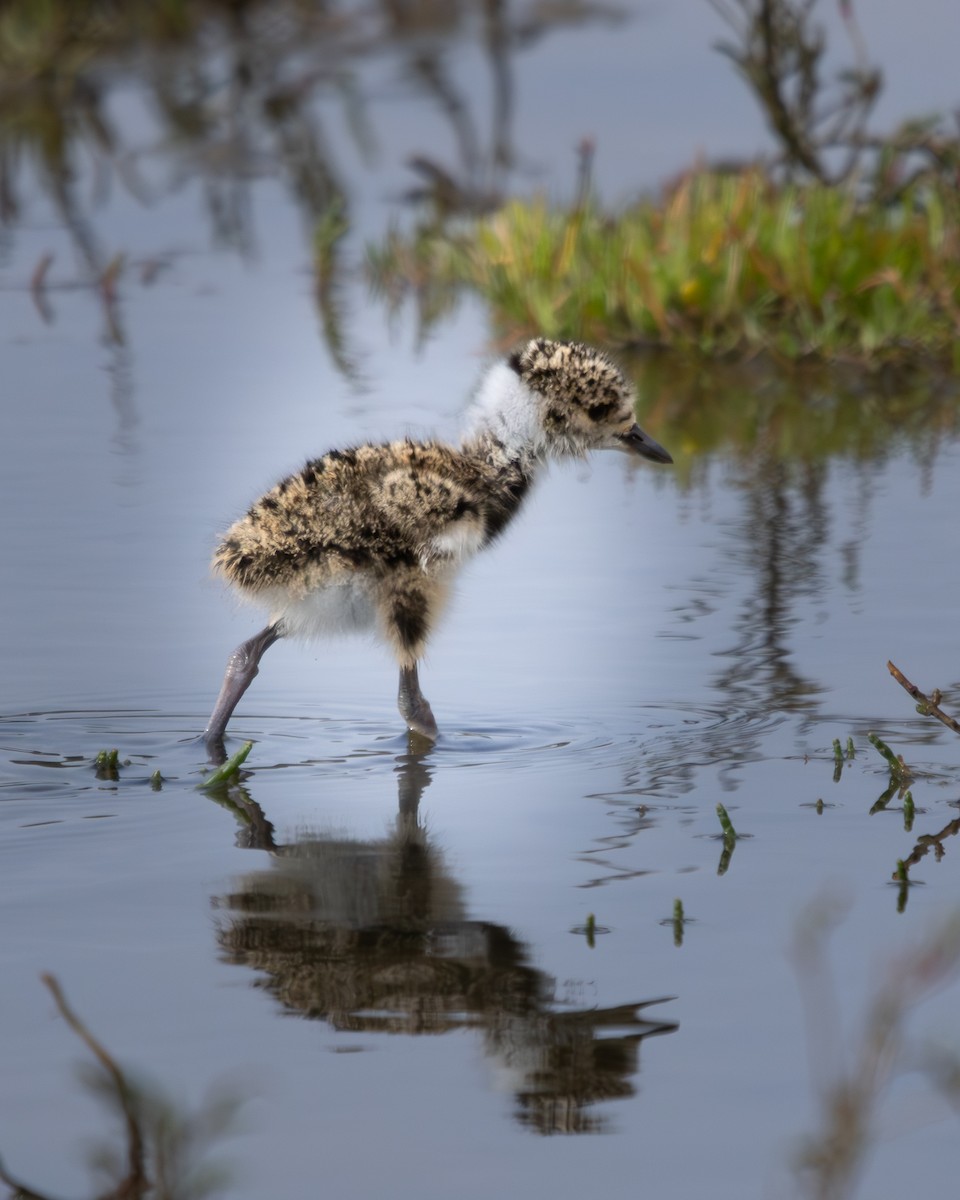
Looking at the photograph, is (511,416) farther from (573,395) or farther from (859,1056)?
(859,1056)

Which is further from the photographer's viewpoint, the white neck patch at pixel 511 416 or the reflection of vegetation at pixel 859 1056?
the white neck patch at pixel 511 416

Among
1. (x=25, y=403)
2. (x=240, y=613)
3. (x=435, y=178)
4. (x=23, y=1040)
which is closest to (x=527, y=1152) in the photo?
(x=23, y=1040)

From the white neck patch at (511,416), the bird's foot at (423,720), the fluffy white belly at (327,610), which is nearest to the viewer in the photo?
the bird's foot at (423,720)

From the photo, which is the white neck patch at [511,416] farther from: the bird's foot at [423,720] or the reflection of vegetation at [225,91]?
the reflection of vegetation at [225,91]

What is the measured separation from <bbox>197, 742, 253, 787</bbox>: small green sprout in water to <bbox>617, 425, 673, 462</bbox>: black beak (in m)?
1.83

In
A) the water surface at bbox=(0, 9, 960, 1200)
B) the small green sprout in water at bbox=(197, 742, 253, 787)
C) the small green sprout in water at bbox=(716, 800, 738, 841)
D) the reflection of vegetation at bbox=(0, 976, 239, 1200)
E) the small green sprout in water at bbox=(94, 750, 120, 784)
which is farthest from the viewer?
the small green sprout in water at bbox=(94, 750, 120, 784)

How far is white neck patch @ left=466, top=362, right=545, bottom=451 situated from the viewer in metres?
6.40

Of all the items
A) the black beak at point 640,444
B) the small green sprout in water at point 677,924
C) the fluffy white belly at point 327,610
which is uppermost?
the black beak at point 640,444

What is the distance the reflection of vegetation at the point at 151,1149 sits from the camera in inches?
117

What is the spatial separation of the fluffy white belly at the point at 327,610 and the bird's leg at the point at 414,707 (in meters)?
0.24

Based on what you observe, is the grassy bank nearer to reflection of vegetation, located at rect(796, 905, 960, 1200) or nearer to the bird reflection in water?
the bird reflection in water

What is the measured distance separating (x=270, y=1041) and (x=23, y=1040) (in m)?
0.41

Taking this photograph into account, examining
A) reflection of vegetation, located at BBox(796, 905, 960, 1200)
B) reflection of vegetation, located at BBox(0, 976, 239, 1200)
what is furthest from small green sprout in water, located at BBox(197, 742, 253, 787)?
reflection of vegetation, located at BBox(0, 976, 239, 1200)

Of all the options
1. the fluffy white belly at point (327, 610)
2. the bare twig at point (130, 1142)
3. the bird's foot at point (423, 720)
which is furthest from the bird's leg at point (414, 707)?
the bare twig at point (130, 1142)
